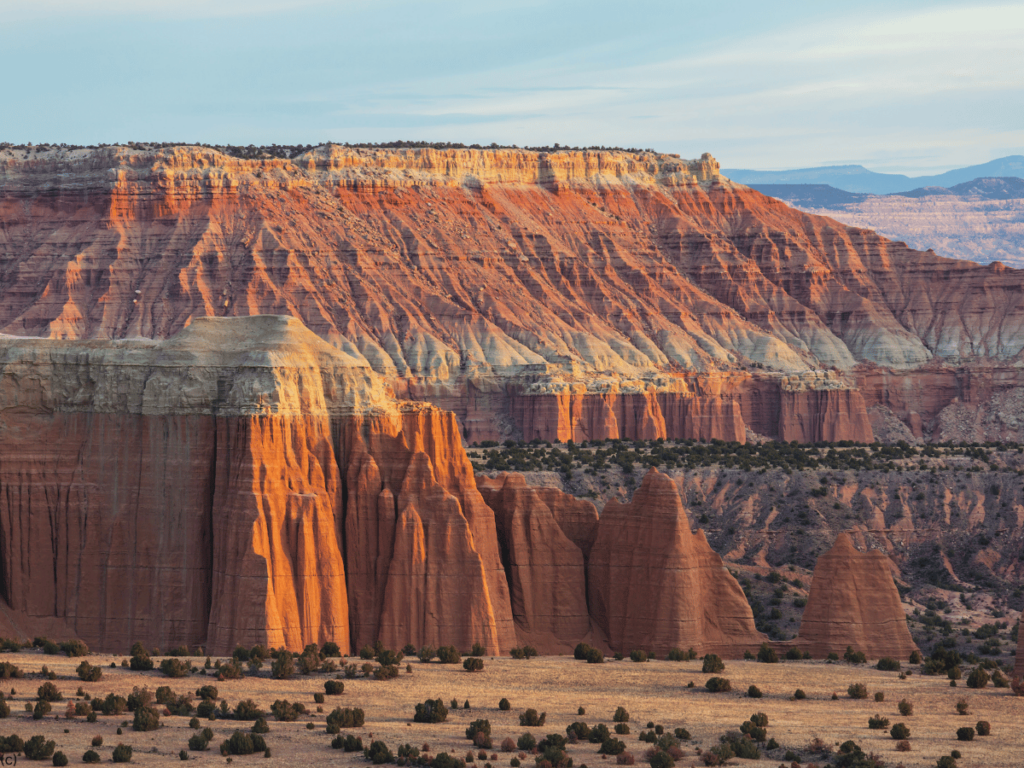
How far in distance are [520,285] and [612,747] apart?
126185mm

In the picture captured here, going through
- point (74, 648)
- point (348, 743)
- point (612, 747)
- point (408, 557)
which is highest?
point (408, 557)

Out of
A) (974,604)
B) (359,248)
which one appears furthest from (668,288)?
(974,604)

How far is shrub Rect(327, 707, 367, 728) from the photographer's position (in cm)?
4897

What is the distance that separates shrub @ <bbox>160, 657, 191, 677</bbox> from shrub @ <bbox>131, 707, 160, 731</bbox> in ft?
18.2

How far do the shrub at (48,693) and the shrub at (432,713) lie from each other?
9.80m

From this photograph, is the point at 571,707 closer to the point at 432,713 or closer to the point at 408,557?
the point at 432,713

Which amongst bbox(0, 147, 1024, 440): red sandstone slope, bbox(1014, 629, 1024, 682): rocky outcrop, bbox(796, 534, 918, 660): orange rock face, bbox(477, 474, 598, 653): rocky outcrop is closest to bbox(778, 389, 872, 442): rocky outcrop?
bbox(0, 147, 1024, 440): red sandstone slope

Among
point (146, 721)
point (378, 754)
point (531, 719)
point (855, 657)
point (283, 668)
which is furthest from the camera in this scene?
point (855, 657)

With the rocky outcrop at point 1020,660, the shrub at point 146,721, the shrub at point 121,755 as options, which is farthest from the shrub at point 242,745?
the rocky outcrop at point 1020,660

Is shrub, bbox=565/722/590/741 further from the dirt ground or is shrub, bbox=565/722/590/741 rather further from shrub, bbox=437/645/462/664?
shrub, bbox=437/645/462/664

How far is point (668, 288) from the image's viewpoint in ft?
591

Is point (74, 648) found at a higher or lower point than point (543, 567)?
lower

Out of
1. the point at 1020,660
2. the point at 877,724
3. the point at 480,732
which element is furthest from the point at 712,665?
the point at 480,732

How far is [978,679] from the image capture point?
189 ft
